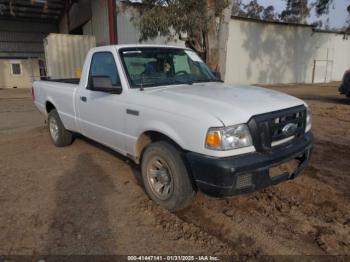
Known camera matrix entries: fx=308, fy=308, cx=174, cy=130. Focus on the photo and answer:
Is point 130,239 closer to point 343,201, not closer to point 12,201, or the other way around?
point 12,201

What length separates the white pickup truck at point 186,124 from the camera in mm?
2932

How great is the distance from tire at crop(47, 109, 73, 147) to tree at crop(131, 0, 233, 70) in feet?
11.9

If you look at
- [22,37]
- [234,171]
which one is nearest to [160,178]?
[234,171]

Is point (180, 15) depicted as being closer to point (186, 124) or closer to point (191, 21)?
point (191, 21)

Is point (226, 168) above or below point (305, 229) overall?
above

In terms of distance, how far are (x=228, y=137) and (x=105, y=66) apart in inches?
94.7

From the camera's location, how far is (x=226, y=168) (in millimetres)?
2826

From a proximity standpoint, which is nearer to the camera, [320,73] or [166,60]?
[166,60]

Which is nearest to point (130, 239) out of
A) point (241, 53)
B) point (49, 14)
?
point (241, 53)

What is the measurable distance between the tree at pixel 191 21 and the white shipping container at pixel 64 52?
326 inches

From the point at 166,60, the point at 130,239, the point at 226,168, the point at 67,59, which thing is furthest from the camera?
the point at 67,59

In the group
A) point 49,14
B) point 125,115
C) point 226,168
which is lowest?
point 226,168

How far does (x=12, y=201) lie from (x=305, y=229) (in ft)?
11.5

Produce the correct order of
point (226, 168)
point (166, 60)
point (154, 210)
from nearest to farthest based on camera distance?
point (226, 168)
point (154, 210)
point (166, 60)
